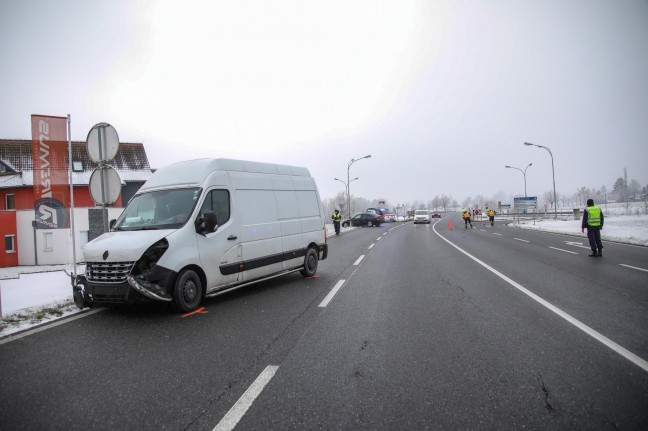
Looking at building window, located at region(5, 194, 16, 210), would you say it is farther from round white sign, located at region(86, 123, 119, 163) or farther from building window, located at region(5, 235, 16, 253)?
round white sign, located at region(86, 123, 119, 163)

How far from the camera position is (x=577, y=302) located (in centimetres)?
580

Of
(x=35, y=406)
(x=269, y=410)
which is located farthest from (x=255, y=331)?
(x=35, y=406)

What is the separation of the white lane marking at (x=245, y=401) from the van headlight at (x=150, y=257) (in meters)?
2.72

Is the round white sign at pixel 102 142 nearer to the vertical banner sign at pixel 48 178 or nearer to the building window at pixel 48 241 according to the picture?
the vertical banner sign at pixel 48 178

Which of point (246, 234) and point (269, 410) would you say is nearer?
point (269, 410)

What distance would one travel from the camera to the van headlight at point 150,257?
17.0ft

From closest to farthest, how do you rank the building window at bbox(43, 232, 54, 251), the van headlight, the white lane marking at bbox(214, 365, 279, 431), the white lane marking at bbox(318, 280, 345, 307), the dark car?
the white lane marking at bbox(214, 365, 279, 431)
the van headlight
the white lane marking at bbox(318, 280, 345, 307)
the building window at bbox(43, 232, 54, 251)
the dark car

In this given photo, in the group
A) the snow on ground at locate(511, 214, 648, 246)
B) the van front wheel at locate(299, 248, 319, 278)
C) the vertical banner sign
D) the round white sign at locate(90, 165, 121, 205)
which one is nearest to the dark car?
the snow on ground at locate(511, 214, 648, 246)

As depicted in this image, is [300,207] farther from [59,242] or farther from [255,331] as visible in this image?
[59,242]

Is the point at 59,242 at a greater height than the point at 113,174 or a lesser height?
lesser

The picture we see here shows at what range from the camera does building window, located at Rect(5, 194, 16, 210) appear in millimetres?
30469

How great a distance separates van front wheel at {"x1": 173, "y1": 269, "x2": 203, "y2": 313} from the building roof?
28.6m

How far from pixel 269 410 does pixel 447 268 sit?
7.95 m

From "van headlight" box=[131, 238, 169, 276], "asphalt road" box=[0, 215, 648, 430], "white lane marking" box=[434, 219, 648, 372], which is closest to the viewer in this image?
"asphalt road" box=[0, 215, 648, 430]
